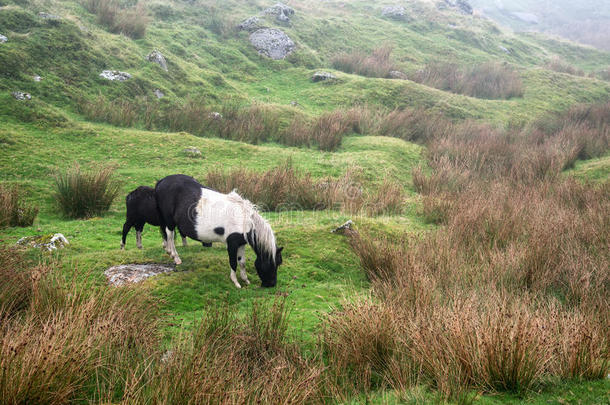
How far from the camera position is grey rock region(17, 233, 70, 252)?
5.19 m

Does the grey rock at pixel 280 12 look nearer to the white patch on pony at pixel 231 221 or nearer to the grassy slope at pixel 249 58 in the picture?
the grassy slope at pixel 249 58

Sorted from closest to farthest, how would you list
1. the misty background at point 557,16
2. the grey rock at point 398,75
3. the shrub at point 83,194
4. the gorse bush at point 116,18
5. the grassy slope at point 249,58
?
the shrub at point 83,194
the grassy slope at point 249,58
the gorse bush at point 116,18
the grey rock at point 398,75
the misty background at point 557,16

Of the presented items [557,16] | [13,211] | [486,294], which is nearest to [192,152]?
[13,211]

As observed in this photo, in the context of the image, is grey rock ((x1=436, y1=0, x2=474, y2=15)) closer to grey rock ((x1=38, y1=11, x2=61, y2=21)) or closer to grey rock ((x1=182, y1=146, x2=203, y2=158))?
grey rock ((x1=38, y1=11, x2=61, y2=21))

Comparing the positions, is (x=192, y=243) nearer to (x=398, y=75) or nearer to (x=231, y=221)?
(x=231, y=221)

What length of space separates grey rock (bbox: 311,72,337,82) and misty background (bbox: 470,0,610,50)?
4209cm

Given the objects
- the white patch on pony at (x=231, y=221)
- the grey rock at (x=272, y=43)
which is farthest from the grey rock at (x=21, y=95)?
the grey rock at (x=272, y=43)

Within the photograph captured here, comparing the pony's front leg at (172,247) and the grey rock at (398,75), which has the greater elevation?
the grey rock at (398,75)

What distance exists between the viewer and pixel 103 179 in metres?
7.49

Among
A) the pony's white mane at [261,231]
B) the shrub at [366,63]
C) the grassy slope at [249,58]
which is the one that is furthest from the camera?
the shrub at [366,63]

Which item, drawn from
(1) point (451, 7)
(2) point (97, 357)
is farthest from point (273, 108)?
(1) point (451, 7)

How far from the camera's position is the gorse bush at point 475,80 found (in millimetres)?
22203

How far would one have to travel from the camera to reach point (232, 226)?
5.15 metres

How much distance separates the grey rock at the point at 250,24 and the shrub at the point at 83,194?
1872 centimetres
